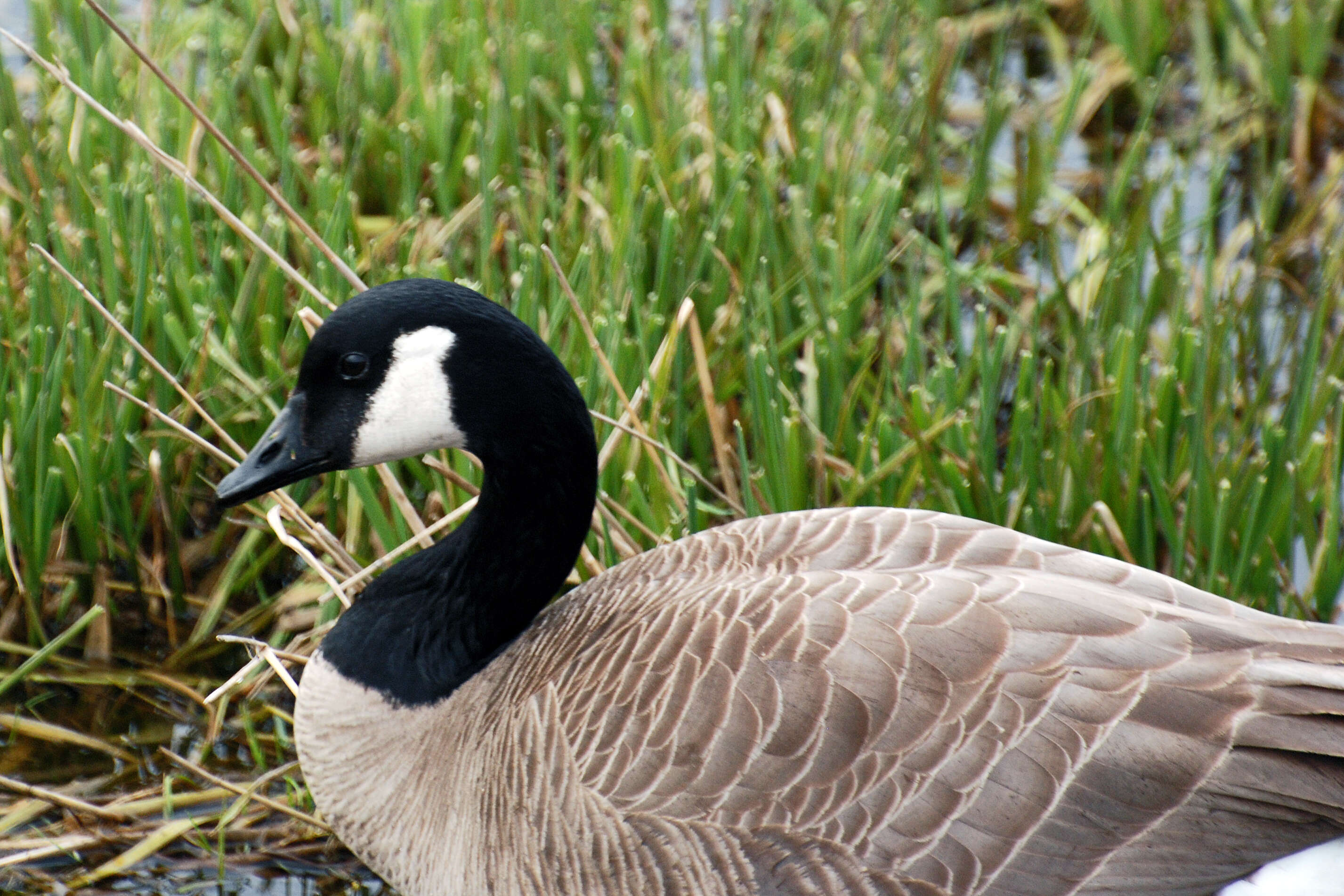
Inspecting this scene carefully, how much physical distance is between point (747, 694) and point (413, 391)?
847 mm

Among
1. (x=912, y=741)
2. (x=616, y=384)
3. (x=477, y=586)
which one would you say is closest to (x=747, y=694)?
(x=912, y=741)

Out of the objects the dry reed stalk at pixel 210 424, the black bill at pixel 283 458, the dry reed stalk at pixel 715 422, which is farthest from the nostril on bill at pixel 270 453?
the dry reed stalk at pixel 715 422

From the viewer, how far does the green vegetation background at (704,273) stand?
3.57 meters

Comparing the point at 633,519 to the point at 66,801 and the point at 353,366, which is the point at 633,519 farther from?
the point at 66,801

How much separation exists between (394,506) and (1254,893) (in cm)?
210

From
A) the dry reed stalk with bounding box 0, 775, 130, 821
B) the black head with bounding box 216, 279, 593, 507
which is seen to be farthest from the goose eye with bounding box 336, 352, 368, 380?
the dry reed stalk with bounding box 0, 775, 130, 821

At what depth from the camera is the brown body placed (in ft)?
8.05

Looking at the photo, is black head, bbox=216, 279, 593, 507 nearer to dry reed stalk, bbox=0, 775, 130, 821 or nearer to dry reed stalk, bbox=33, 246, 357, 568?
dry reed stalk, bbox=33, 246, 357, 568

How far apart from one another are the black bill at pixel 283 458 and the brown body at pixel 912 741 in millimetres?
597

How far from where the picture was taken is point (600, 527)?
12.0 ft

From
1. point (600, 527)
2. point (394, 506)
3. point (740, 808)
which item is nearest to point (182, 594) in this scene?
point (394, 506)

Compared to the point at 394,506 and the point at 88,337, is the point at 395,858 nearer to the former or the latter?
the point at 394,506

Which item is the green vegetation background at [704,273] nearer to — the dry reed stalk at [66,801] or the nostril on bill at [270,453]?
the dry reed stalk at [66,801]

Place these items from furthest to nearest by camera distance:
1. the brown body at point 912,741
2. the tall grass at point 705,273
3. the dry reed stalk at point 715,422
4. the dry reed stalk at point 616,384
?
the dry reed stalk at point 715,422 < the tall grass at point 705,273 < the dry reed stalk at point 616,384 < the brown body at point 912,741
